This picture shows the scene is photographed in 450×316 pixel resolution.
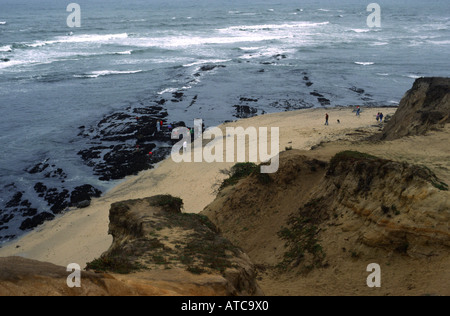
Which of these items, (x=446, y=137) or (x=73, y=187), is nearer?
(x=446, y=137)

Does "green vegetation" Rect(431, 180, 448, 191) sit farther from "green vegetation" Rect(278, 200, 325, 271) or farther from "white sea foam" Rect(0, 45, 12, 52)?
"white sea foam" Rect(0, 45, 12, 52)

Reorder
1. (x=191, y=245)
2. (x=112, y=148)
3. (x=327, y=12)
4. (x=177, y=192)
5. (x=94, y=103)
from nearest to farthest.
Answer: (x=191, y=245)
(x=177, y=192)
(x=112, y=148)
(x=94, y=103)
(x=327, y=12)

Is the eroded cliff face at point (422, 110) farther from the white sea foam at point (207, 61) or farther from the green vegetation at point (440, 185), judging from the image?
the white sea foam at point (207, 61)

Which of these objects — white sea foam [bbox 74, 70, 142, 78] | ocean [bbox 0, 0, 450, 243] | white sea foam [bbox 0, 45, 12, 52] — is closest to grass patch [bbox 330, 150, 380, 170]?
ocean [bbox 0, 0, 450, 243]

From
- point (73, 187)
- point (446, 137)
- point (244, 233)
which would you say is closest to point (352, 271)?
point (244, 233)

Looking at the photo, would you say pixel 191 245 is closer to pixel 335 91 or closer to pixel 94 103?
pixel 94 103

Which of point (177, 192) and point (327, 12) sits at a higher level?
point (327, 12)

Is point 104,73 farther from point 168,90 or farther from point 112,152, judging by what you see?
point 112,152
